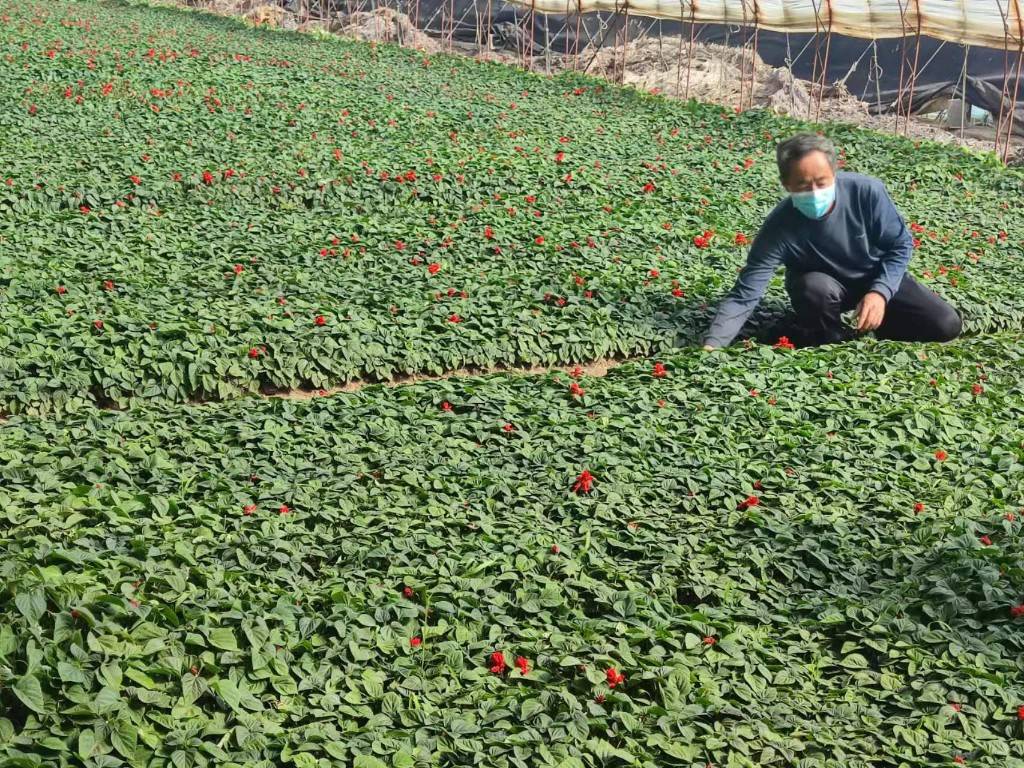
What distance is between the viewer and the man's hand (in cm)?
666

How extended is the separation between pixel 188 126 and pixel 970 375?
830 centimetres

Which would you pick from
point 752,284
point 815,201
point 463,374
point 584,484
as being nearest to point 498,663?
point 584,484

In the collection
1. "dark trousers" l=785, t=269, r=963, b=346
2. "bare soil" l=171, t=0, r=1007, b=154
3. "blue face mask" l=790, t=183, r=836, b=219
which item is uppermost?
"bare soil" l=171, t=0, r=1007, b=154

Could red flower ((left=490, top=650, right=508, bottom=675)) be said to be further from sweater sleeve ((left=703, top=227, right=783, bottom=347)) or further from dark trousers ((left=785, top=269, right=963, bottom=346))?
dark trousers ((left=785, top=269, right=963, bottom=346))

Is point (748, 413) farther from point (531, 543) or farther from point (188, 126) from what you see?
point (188, 126)

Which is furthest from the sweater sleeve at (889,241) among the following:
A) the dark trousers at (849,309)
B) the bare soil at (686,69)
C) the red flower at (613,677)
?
the bare soil at (686,69)

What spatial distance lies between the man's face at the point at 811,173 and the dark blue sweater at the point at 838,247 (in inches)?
9.1

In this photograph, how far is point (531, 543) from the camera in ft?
15.1

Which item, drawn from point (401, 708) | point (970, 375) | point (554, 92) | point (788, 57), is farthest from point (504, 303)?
point (788, 57)

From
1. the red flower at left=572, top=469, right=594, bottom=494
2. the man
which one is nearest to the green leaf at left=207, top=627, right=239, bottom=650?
the red flower at left=572, top=469, right=594, bottom=494

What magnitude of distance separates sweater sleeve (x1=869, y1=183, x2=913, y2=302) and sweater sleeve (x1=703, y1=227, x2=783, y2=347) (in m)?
0.60

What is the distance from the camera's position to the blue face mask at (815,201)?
6609 mm

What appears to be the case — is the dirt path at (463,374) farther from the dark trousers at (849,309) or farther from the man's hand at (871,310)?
the man's hand at (871,310)

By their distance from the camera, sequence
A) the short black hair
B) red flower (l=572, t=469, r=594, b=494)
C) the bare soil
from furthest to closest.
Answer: the bare soil
the short black hair
red flower (l=572, t=469, r=594, b=494)
